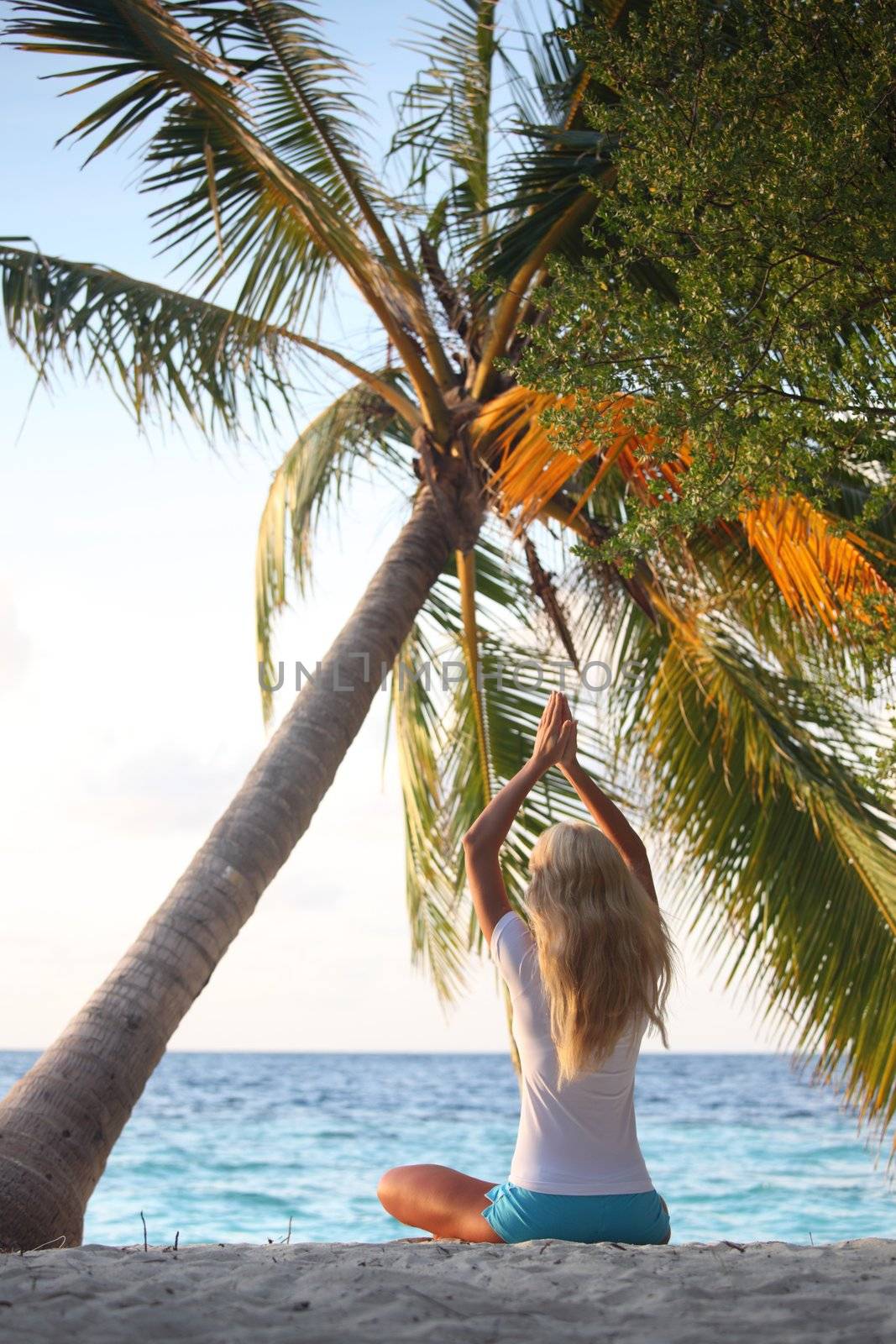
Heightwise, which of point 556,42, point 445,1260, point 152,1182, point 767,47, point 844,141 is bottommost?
point 152,1182

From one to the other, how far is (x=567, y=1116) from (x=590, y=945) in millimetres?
465

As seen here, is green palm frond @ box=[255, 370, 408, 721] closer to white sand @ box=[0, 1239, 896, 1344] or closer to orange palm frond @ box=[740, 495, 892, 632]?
orange palm frond @ box=[740, 495, 892, 632]

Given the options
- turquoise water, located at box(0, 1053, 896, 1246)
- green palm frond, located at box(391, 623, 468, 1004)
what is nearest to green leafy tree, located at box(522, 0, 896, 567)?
turquoise water, located at box(0, 1053, 896, 1246)

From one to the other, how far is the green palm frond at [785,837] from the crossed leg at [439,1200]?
3.28 metres

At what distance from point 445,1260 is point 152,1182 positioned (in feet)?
53.3

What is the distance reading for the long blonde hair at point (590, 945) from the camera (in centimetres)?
289

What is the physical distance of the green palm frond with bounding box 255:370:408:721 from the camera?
8297 millimetres

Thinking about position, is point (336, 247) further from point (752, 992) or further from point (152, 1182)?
point (152, 1182)

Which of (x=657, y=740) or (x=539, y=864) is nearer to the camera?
(x=539, y=864)

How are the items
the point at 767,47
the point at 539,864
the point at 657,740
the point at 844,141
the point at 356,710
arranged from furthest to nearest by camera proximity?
the point at 657,740 → the point at 356,710 → the point at 767,47 → the point at 844,141 → the point at 539,864

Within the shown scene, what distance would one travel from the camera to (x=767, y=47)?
424cm

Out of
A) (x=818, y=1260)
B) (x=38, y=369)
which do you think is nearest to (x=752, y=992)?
(x=818, y=1260)

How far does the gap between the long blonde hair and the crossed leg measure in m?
0.55

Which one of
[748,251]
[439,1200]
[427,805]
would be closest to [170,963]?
[439,1200]
